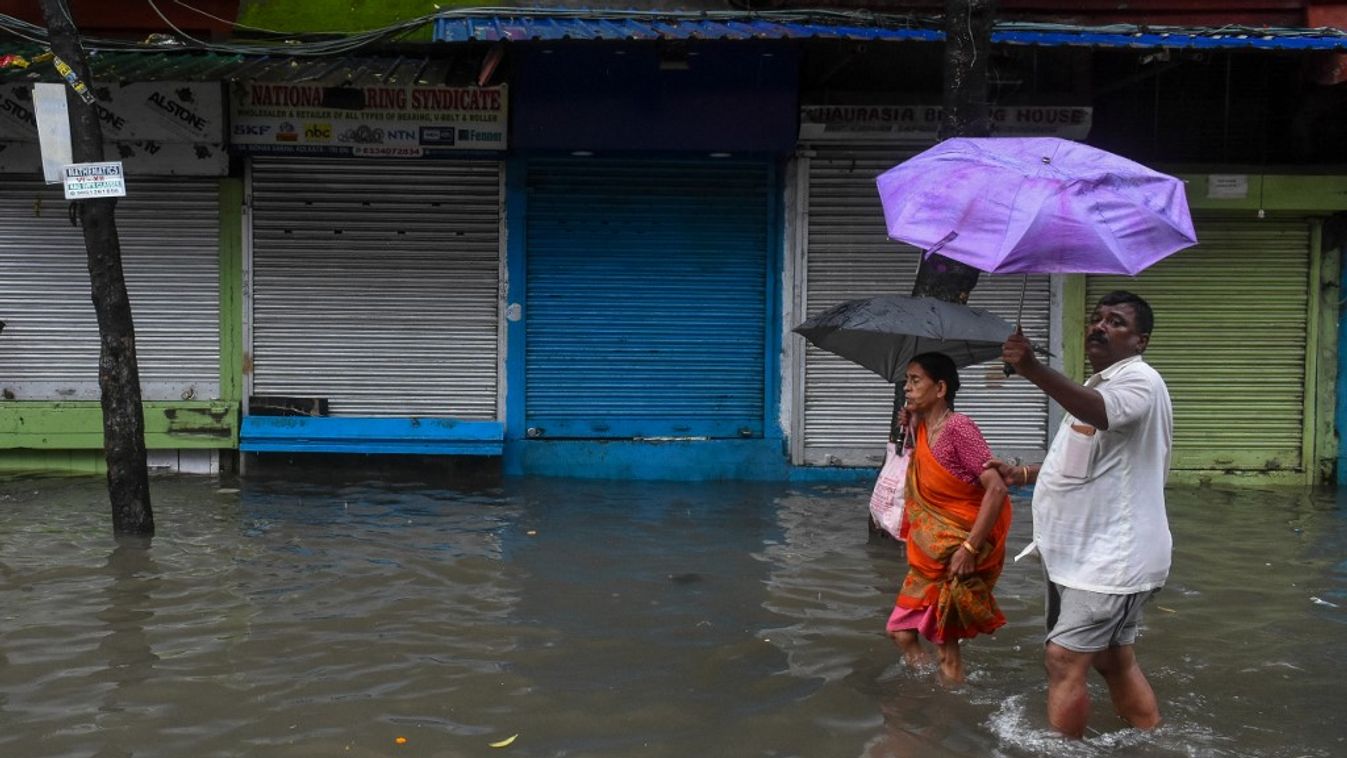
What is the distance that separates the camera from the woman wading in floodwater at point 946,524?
479 cm

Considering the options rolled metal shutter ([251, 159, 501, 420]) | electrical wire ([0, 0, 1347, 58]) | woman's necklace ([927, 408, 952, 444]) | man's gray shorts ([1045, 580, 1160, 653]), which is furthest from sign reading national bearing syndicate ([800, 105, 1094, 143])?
man's gray shorts ([1045, 580, 1160, 653])

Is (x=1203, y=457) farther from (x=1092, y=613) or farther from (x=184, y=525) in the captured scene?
(x=184, y=525)

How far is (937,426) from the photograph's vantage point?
4.92 meters

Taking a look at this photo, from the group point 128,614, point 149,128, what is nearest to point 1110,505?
point 128,614

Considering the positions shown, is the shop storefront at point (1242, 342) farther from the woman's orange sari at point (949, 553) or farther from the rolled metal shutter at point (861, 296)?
the woman's orange sari at point (949, 553)

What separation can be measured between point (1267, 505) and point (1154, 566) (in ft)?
21.1

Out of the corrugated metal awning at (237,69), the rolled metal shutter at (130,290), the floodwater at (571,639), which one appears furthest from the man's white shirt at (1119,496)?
the rolled metal shutter at (130,290)

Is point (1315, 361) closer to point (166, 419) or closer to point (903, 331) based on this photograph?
point (903, 331)

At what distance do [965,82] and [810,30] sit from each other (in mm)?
2007

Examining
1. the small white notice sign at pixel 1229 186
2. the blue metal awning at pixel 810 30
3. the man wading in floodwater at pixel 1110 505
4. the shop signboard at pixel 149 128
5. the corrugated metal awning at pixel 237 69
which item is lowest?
the man wading in floodwater at pixel 1110 505

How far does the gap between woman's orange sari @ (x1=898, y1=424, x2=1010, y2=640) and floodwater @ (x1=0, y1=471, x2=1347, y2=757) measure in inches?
14.0

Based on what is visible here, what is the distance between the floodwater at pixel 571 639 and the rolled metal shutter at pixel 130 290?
1.60 m

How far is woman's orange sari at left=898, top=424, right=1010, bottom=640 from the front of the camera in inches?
190

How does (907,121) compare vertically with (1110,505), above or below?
above
